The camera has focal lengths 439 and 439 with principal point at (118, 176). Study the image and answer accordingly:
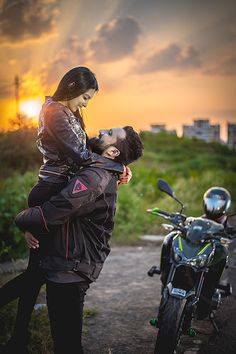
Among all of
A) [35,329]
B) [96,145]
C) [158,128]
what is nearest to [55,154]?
[96,145]

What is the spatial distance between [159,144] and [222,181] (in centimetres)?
2343

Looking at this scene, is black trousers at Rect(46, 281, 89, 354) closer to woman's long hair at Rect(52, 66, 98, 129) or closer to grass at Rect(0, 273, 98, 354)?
grass at Rect(0, 273, 98, 354)

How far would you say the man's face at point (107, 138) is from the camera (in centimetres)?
246

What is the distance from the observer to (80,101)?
288 centimetres

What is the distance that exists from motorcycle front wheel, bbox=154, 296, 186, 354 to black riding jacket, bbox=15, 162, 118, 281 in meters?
0.86

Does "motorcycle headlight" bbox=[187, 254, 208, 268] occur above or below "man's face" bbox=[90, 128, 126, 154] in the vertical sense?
below

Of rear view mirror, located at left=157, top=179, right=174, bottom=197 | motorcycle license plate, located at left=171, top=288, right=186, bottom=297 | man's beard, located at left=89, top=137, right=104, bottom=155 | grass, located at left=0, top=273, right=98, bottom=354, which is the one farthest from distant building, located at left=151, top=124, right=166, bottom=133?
man's beard, located at left=89, top=137, right=104, bottom=155

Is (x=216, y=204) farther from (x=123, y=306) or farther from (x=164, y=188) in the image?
(x=123, y=306)

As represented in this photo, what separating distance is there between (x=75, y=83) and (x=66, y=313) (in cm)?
141

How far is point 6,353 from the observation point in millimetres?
2777

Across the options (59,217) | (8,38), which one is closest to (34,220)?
(59,217)

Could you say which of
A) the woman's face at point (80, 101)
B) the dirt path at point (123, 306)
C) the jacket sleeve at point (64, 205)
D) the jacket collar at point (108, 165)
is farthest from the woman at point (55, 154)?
the dirt path at point (123, 306)

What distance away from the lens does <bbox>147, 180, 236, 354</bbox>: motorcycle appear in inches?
117

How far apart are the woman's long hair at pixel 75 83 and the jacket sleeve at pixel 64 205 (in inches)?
29.4
